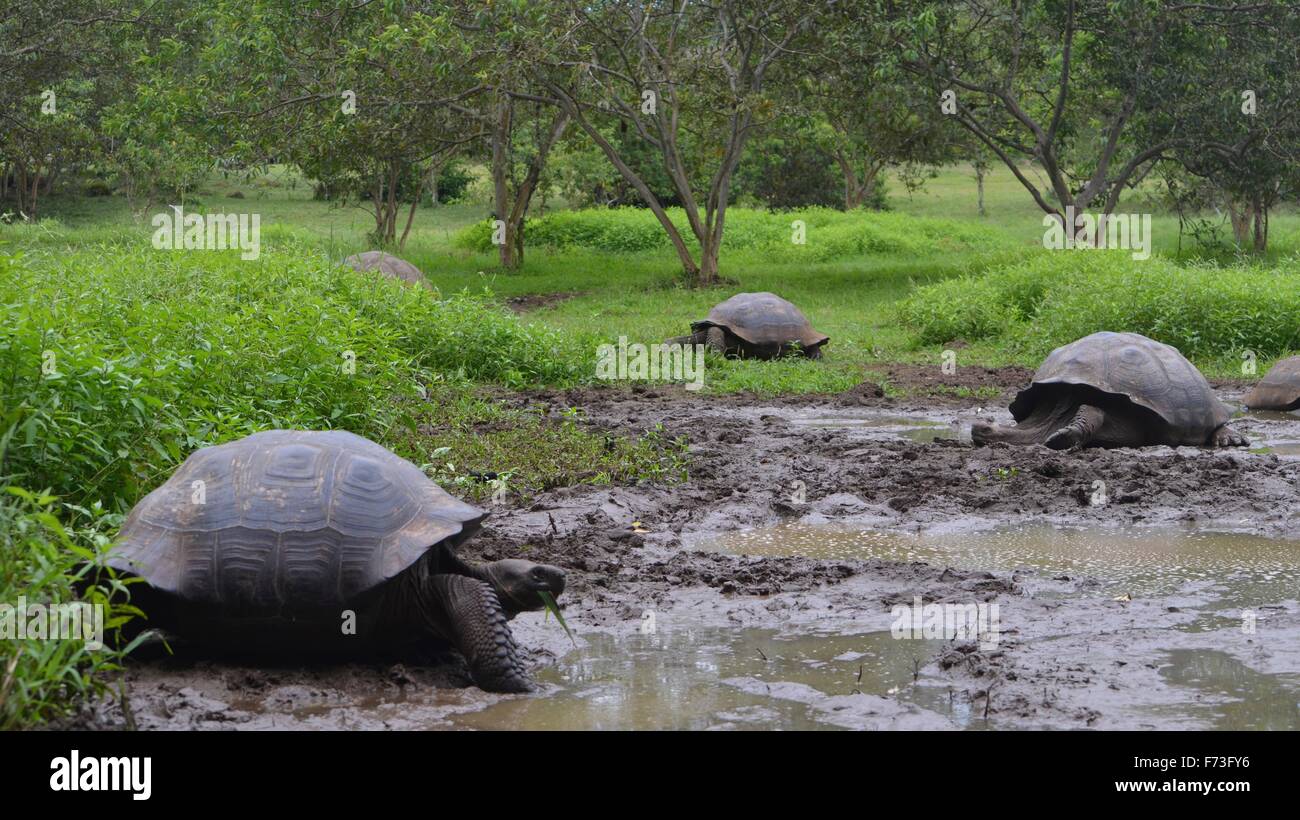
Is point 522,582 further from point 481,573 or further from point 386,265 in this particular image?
point 386,265

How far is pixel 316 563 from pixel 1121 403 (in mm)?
6162

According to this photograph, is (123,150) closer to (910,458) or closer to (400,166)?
(400,166)

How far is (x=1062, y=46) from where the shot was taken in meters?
19.2

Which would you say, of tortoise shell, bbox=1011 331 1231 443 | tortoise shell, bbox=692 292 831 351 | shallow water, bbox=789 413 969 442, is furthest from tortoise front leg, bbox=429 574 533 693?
tortoise shell, bbox=692 292 831 351

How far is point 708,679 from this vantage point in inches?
177

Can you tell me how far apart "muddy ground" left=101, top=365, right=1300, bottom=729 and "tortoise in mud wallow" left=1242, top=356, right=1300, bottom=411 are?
0.36m

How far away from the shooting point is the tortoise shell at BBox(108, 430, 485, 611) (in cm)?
423

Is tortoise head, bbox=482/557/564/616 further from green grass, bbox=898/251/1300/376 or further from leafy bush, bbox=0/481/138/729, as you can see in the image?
green grass, bbox=898/251/1300/376

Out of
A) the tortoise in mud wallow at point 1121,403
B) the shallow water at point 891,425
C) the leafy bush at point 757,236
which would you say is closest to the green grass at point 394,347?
the shallow water at point 891,425

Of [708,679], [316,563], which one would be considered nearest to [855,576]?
[708,679]

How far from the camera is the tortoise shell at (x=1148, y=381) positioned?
8.73 metres

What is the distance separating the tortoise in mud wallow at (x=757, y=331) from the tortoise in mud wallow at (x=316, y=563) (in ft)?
30.8

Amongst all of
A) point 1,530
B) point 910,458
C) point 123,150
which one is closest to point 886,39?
point 910,458

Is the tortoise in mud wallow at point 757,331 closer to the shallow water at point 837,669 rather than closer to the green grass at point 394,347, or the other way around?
the green grass at point 394,347
